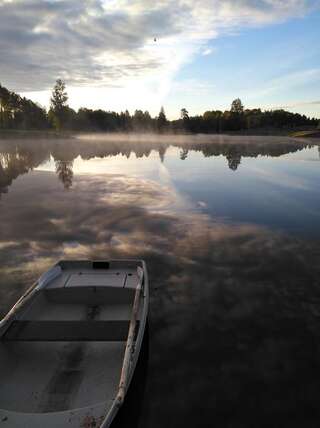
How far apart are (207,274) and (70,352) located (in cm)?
579

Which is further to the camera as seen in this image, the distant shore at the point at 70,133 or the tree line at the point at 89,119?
the tree line at the point at 89,119

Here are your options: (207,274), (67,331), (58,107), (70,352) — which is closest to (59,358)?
(70,352)

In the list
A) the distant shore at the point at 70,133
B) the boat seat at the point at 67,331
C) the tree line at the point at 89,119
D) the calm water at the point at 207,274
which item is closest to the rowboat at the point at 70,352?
the boat seat at the point at 67,331

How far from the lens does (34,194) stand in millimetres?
23094

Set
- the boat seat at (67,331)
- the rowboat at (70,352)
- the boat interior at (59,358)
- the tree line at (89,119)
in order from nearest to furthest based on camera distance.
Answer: the rowboat at (70,352) → the boat interior at (59,358) → the boat seat at (67,331) → the tree line at (89,119)

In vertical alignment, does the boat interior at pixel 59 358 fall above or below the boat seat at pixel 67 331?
below

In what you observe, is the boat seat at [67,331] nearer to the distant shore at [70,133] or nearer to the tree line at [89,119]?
the distant shore at [70,133]

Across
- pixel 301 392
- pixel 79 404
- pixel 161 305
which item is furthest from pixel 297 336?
pixel 79 404

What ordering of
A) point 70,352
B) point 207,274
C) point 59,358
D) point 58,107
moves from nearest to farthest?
point 59,358 < point 70,352 < point 207,274 < point 58,107

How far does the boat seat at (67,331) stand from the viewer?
6.39m

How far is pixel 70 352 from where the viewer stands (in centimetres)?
689

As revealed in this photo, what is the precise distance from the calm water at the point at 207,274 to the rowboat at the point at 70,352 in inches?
42.6

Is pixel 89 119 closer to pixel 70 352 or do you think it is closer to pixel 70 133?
pixel 70 133

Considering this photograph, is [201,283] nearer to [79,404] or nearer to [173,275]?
[173,275]
